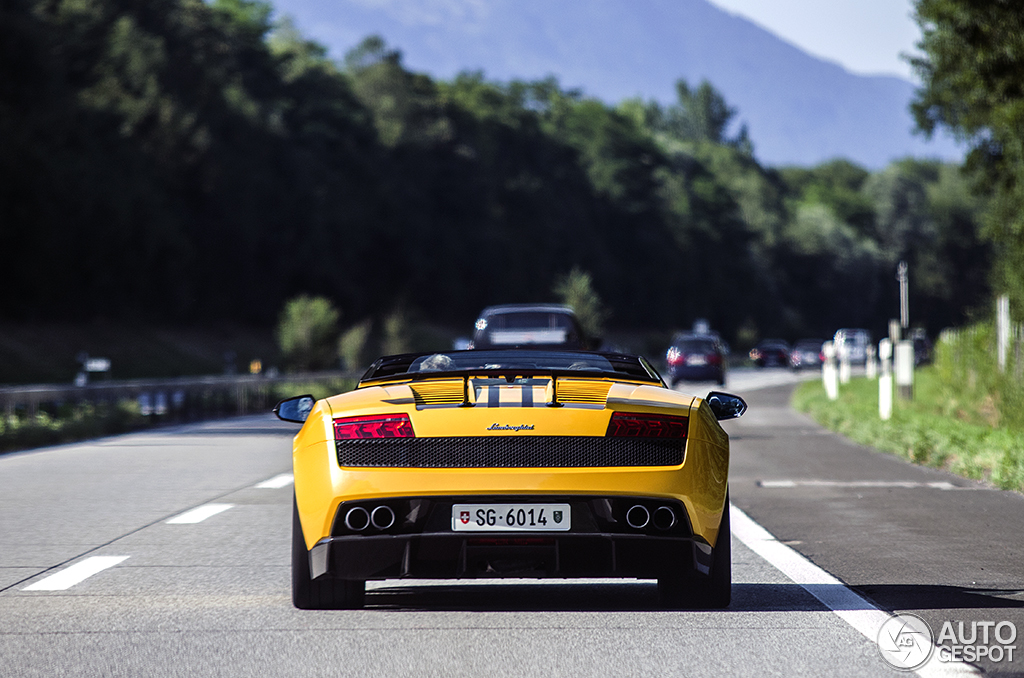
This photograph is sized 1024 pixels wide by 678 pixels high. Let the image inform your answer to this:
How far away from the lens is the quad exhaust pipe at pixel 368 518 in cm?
628

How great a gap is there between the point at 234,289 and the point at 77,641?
237 ft

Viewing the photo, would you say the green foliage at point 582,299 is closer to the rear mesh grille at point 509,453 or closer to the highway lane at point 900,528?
the highway lane at point 900,528

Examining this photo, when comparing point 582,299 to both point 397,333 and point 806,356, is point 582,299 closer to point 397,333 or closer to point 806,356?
point 806,356

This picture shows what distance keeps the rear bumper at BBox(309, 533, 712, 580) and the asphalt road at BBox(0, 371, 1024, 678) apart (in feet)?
0.88

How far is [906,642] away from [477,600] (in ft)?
7.10

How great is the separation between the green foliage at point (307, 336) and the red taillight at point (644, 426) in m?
36.6

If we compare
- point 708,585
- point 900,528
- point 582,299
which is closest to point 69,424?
point 900,528

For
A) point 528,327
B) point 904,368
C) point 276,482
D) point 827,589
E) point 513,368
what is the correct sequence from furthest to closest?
point 528,327
point 904,368
point 276,482
point 827,589
point 513,368

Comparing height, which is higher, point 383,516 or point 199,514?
point 383,516

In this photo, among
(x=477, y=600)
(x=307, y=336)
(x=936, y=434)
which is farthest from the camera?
(x=307, y=336)

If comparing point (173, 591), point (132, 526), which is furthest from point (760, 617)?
point (132, 526)

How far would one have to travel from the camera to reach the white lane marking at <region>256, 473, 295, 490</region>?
1330 centimetres

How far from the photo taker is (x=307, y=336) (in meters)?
42.5

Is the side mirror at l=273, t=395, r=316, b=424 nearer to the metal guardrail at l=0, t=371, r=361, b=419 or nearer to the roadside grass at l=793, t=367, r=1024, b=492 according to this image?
the roadside grass at l=793, t=367, r=1024, b=492
